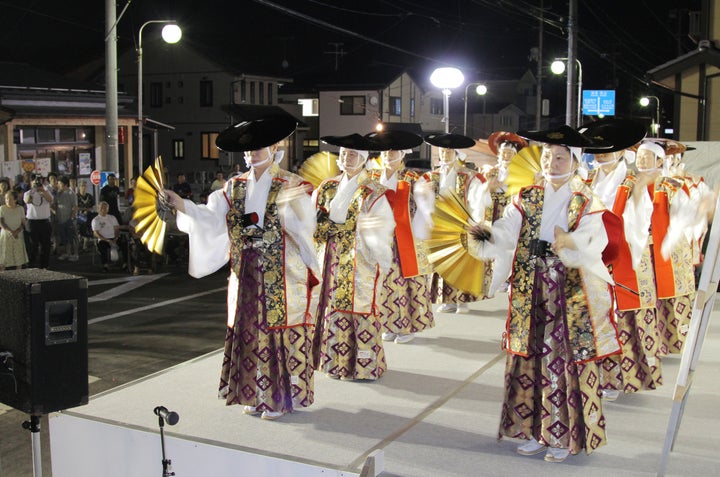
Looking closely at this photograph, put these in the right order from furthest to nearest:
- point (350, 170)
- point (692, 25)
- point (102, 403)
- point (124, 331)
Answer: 1. point (692, 25)
2. point (124, 331)
3. point (350, 170)
4. point (102, 403)

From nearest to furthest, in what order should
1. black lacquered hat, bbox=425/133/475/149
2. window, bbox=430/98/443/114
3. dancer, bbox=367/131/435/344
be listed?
dancer, bbox=367/131/435/344, black lacquered hat, bbox=425/133/475/149, window, bbox=430/98/443/114

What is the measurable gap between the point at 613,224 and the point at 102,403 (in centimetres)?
360

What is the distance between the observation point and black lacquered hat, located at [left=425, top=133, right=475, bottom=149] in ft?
28.1

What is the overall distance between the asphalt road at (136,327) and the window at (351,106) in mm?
27423

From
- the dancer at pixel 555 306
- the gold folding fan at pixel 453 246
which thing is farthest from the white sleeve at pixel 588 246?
the gold folding fan at pixel 453 246

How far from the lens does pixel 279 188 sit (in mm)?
5438

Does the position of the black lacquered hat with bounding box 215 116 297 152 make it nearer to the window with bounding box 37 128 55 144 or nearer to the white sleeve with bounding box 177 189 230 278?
the white sleeve with bounding box 177 189 230 278

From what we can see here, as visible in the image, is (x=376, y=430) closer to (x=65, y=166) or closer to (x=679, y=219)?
(x=679, y=219)

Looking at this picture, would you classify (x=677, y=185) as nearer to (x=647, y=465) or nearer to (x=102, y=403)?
(x=647, y=465)

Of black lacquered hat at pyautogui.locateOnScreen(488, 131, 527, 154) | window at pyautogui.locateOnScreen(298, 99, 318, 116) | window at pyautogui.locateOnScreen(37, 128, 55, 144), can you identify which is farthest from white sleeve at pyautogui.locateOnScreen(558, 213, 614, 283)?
window at pyautogui.locateOnScreen(298, 99, 318, 116)

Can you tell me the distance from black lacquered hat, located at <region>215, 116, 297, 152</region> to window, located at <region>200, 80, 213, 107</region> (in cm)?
3229

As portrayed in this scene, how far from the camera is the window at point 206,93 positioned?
121ft

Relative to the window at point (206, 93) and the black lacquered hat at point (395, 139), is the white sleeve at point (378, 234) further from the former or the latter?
the window at point (206, 93)

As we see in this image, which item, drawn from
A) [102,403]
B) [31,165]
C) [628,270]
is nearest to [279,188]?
[102,403]
